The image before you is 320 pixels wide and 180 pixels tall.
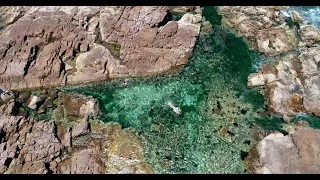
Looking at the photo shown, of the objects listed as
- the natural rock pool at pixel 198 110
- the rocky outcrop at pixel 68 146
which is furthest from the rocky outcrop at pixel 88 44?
the rocky outcrop at pixel 68 146

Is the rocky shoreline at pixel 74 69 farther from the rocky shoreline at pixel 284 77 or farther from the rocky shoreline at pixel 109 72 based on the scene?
the rocky shoreline at pixel 284 77

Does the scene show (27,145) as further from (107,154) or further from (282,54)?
(282,54)

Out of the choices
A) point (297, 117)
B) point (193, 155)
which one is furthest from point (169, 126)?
point (297, 117)

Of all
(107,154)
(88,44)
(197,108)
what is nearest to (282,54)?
(197,108)

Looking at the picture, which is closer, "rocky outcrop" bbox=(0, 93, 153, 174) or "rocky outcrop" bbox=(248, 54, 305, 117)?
"rocky outcrop" bbox=(0, 93, 153, 174)

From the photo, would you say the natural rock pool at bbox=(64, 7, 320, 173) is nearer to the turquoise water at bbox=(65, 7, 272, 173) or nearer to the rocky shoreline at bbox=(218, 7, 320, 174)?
the turquoise water at bbox=(65, 7, 272, 173)

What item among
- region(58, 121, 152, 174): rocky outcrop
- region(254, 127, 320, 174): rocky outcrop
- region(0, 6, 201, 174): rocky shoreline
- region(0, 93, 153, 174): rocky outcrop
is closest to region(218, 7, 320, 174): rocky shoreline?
region(254, 127, 320, 174): rocky outcrop

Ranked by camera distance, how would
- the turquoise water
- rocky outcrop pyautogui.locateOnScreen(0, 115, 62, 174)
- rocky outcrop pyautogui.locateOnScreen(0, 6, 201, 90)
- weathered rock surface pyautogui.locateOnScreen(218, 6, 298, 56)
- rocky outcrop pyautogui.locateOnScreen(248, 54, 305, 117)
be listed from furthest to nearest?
1. weathered rock surface pyautogui.locateOnScreen(218, 6, 298, 56)
2. rocky outcrop pyautogui.locateOnScreen(0, 6, 201, 90)
3. rocky outcrop pyautogui.locateOnScreen(248, 54, 305, 117)
4. the turquoise water
5. rocky outcrop pyautogui.locateOnScreen(0, 115, 62, 174)

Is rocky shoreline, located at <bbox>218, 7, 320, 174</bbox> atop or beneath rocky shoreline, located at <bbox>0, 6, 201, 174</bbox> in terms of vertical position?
beneath
